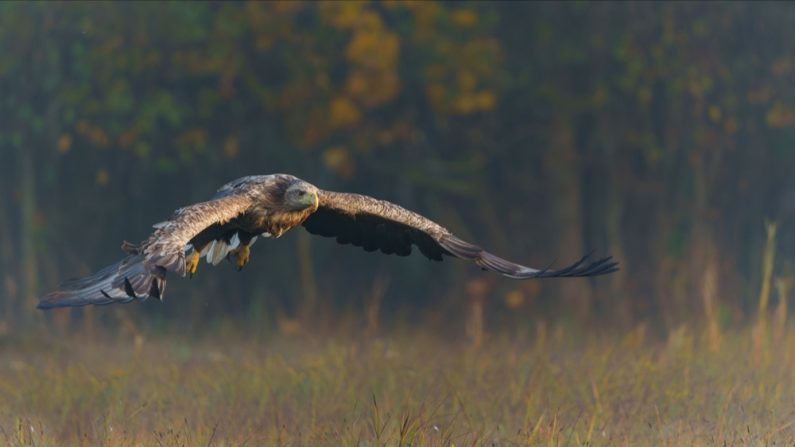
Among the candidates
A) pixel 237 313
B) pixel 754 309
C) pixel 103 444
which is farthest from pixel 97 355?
pixel 754 309

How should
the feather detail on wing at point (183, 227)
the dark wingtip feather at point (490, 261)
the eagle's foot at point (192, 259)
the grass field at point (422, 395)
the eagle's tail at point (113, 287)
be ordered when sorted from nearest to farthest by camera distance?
the eagle's tail at point (113, 287)
the feather detail on wing at point (183, 227)
the dark wingtip feather at point (490, 261)
the grass field at point (422, 395)
the eagle's foot at point (192, 259)

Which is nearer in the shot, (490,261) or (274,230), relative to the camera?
(490,261)

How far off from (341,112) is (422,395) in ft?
19.9

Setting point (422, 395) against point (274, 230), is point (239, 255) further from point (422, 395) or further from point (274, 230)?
point (422, 395)

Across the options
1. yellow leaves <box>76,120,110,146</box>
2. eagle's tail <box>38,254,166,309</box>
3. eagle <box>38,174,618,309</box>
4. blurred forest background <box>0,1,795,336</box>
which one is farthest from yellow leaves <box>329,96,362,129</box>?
eagle's tail <box>38,254,166,309</box>

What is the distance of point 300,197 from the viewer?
8.59 meters

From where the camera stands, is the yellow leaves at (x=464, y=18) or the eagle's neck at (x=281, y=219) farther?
→ the yellow leaves at (x=464, y=18)

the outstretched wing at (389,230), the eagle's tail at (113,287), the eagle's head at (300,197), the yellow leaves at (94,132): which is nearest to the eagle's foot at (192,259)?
the eagle's head at (300,197)

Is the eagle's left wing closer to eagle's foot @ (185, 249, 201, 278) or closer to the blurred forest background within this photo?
eagle's foot @ (185, 249, 201, 278)

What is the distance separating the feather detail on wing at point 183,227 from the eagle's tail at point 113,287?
3.2 inches

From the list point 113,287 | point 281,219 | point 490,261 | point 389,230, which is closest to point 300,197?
point 281,219

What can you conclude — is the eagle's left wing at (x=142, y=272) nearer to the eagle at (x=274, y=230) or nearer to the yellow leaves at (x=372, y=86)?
the eagle at (x=274, y=230)

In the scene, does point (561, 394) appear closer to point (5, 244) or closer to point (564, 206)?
point (564, 206)

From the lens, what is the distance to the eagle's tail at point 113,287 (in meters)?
6.46
